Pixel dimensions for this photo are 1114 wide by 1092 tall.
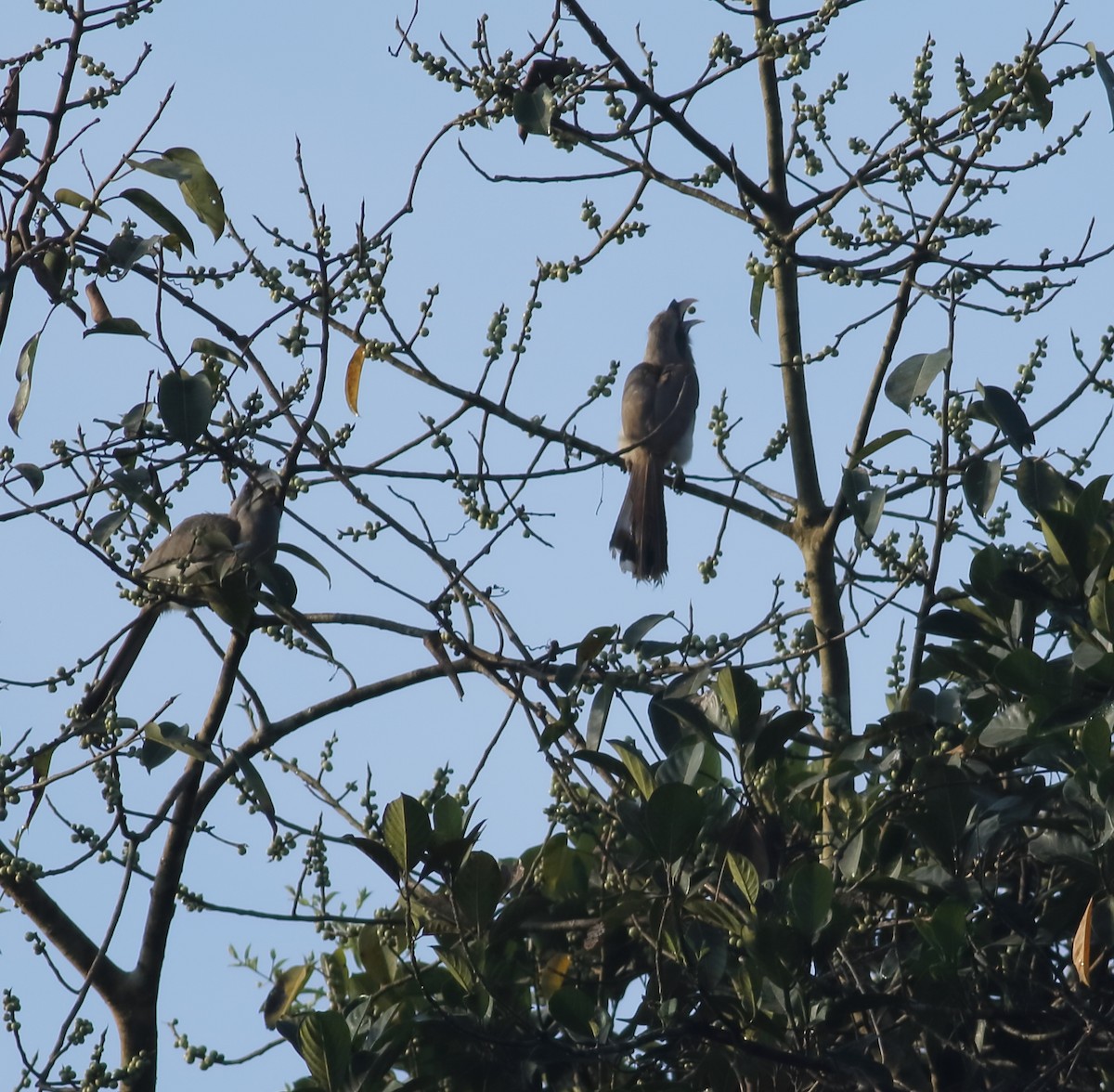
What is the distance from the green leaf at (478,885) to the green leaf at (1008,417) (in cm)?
122

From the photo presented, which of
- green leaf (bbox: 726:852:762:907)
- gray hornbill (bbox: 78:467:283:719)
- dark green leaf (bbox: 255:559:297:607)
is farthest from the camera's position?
dark green leaf (bbox: 255:559:297:607)

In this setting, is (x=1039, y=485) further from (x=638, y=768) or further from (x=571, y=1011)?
(x=571, y=1011)

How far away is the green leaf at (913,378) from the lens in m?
2.84

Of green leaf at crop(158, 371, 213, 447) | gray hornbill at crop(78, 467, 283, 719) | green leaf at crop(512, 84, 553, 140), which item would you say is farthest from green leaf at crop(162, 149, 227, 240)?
green leaf at crop(512, 84, 553, 140)

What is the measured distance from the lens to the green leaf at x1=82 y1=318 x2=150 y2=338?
9.29ft

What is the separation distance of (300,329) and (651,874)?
1.29m

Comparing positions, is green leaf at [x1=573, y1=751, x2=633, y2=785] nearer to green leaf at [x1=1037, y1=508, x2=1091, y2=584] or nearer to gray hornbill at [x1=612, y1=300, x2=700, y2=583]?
green leaf at [x1=1037, y1=508, x2=1091, y2=584]

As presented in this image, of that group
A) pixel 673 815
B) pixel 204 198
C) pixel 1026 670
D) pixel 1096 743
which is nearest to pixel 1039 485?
pixel 1026 670

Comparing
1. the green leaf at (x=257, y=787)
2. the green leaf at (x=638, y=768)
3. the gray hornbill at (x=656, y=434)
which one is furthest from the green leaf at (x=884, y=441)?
the gray hornbill at (x=656, y=434)

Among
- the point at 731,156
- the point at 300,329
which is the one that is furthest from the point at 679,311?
the point at 300,329

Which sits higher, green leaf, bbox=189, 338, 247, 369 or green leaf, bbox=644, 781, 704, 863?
green leaf, bbox=189, 338, 247, 369

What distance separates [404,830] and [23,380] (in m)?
1.10

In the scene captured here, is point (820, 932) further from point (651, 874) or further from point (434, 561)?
point (434, 561)

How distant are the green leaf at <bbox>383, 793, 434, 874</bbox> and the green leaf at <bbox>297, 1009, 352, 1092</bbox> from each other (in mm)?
279
